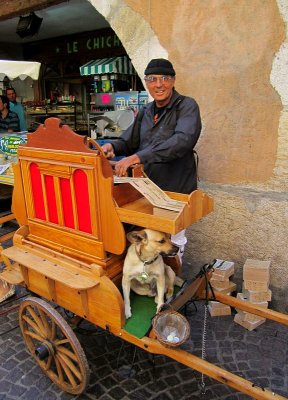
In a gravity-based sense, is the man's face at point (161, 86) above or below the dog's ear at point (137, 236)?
above

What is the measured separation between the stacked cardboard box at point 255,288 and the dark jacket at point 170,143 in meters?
1.03

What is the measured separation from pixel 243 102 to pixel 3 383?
128 inches

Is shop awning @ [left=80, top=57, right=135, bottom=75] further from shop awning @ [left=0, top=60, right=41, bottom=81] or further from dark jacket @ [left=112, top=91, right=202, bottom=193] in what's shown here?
dark jacket @ [left=112, top=91, right=202, bottom=193]

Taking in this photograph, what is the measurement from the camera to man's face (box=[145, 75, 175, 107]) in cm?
241

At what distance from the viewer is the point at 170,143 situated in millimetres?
2271

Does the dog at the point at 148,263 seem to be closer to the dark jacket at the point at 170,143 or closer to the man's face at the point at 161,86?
the dark jacket at the point at 170,143

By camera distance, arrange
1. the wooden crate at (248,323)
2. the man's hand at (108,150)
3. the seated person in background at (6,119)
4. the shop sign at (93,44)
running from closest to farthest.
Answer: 1. the man's hand at (108,150)
2. the wooden crate at (248,323)
3. the seated person in background at (6,119)
4. the shop sign at (93,44)

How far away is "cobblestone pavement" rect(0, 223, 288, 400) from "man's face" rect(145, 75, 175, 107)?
1.94 metres

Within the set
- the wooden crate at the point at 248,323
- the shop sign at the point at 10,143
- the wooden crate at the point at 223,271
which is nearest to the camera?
the wooden crate at the point at 248,323

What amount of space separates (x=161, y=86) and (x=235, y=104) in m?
1.30

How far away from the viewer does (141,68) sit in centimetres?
397

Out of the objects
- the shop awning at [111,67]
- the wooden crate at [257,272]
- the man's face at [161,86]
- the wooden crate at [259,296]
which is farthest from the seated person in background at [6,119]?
the wooden crate at [259,296]

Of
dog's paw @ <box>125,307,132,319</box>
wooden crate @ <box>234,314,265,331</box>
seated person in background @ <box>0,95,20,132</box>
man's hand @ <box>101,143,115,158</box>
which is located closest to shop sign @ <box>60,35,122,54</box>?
seated person in background @ <box>0,95,20,132</box>

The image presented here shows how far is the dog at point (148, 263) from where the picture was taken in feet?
6.66
